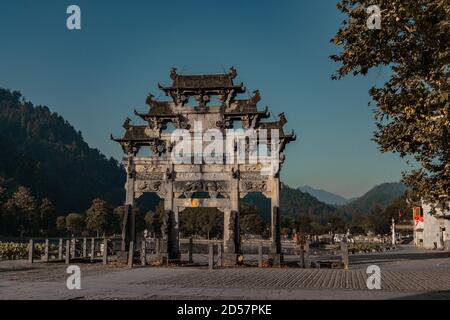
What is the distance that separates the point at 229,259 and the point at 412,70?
50.1 feet

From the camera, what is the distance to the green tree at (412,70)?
11.9 m

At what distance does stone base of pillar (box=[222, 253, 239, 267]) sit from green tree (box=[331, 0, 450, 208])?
11.7 metres

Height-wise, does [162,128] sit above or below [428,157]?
above

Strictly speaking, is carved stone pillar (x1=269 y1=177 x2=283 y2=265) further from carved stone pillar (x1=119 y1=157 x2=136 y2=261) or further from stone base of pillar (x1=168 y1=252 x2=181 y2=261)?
carved stone pillar (x1=119 y1=157 x2=136 y2=261)

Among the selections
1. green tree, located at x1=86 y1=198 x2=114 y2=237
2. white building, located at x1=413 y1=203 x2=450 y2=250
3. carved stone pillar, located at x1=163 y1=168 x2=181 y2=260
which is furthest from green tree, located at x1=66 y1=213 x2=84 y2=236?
carved stone pillar, located at x1=163 y1=168 x2=181 y2=260

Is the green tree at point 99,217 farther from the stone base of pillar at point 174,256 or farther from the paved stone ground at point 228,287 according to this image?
the paved stone ground at point 228,287

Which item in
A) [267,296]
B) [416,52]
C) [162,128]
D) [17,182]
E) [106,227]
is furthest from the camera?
[17,182]

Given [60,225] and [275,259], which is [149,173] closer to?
[275,259]

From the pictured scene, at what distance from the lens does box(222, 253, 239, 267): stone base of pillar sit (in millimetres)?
26000

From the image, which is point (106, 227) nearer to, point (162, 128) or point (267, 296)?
point (162, 128)

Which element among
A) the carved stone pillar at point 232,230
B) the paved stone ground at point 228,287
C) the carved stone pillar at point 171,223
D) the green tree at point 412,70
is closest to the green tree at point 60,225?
the carved stone pillar at point 171,223

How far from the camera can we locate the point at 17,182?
130 meters

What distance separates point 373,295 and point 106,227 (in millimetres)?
76480
